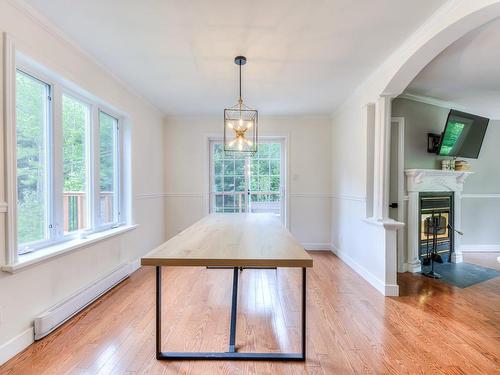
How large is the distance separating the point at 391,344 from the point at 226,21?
2638mm

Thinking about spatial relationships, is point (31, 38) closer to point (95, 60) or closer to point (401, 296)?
point (95, 60)

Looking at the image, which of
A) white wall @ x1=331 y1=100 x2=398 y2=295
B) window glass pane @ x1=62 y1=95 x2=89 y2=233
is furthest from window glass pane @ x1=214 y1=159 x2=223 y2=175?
window glass pane @ x1=62 y1=95 x2=89 y2=233

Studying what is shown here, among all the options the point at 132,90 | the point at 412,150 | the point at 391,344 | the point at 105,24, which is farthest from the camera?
the point at 412,150

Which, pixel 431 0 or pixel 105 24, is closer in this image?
pixel 431 0

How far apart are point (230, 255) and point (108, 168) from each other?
2354mm

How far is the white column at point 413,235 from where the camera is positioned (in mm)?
3543

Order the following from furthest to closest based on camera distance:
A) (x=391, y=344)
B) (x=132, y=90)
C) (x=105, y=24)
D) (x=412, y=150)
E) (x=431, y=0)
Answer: (x=412, y=150)
(x=132, y=90)
(x=105, y=24)
(x=391, y=344)
(x=431, y=0)

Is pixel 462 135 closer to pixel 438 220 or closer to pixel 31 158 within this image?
pixel 438 220

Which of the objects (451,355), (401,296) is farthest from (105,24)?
(401,296)

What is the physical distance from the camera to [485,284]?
3096mm

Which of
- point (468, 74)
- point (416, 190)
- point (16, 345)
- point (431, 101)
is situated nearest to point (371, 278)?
point (416, 190)

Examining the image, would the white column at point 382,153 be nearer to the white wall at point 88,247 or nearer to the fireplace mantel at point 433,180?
the fireplace mantel at point 433,180

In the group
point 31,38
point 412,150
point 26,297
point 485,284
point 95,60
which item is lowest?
point 485,284

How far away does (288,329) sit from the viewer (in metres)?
2.11
